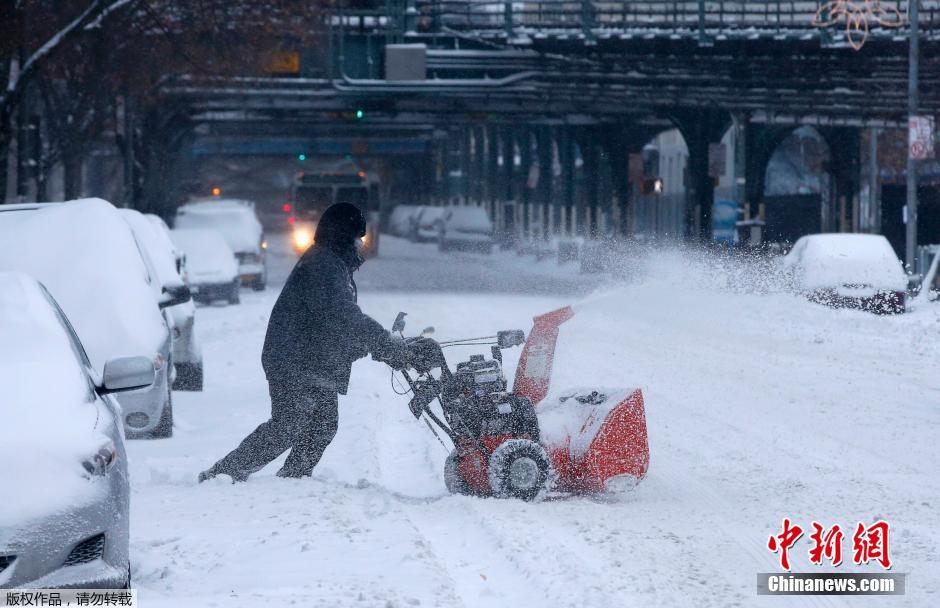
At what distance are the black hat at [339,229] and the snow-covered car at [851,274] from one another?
18.1 meters

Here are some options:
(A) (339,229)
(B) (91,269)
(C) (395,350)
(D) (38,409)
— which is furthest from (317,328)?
(B) (91,269)

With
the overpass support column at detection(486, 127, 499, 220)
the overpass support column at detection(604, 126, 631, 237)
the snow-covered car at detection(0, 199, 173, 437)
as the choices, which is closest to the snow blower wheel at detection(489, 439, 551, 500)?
the snow-covered car at detection(0, 199, 173, 437)

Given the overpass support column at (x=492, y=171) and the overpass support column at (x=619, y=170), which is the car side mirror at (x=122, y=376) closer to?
the overpass support column at (x=619, y=170)

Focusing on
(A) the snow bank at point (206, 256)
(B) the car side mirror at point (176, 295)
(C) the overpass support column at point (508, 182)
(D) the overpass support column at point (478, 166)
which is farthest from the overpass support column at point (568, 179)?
(B) the car side mirror at point (176, 295)

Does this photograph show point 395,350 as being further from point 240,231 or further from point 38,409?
point 240,231

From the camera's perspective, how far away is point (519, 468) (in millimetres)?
8789

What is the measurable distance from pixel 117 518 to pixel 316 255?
328 centimetres

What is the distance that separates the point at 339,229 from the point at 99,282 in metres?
3.41

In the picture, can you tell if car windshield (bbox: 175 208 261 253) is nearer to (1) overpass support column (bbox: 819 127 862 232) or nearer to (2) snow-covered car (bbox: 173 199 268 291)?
(2) snow-covered car (bbox: 173 199 268 291)

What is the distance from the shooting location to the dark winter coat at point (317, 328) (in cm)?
862

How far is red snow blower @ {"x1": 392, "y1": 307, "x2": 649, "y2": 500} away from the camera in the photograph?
880 centimetres

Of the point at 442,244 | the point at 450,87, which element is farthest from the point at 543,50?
the point at 442,244

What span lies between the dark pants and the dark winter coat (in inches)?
2.8

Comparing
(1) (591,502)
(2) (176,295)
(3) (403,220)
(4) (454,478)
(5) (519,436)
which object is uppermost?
(2) (176,295)
